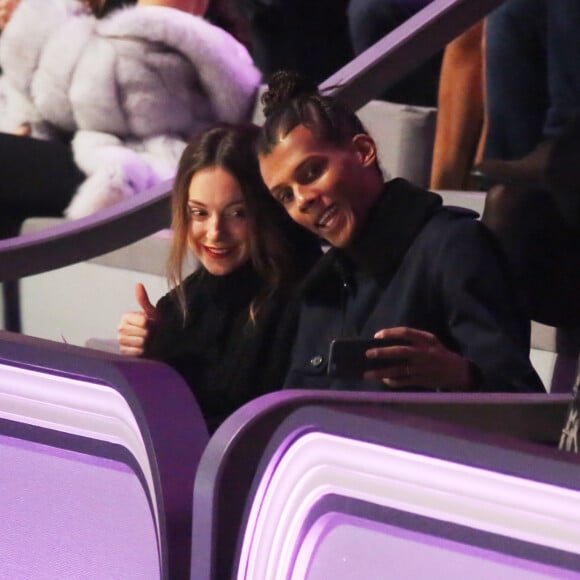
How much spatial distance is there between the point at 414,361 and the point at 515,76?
120 cm

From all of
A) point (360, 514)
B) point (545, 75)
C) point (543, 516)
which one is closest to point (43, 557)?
point (360, 514)

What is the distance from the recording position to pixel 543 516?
786 mm

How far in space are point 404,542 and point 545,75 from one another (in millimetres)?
1618

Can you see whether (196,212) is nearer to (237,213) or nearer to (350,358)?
(237,213)

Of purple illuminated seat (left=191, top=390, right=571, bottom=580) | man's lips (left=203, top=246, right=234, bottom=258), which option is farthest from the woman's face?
purple illuminated seat (left=191, top=390, right=571, bottom=580)

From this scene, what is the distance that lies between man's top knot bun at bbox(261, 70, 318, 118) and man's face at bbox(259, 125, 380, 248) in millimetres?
55

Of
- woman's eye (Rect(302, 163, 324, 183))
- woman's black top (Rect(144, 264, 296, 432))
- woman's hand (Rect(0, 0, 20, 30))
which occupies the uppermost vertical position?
woman's eye (Rect(302, 163, 324, 183))

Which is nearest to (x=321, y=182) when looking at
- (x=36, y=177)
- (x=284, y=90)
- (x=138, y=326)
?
(x=284, y=90)

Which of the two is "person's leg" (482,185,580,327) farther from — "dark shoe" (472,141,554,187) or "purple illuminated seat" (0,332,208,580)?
"purple illuminated seat" (0,332,208,580)

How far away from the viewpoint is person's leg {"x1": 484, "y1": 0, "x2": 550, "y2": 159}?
2303 millimetres

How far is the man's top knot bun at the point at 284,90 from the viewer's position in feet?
4.99

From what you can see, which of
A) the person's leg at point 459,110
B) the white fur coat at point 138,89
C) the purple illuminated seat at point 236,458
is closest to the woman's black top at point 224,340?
the purple illuminated seat at point 236,458

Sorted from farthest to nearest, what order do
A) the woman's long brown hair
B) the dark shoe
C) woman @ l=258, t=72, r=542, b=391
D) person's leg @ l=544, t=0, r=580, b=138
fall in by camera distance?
person's leg @ l=544, t=0, r=580, b=138, the dark shoe, the woman's long brown hair, woman @ l=258, t=72, r=542, b=391

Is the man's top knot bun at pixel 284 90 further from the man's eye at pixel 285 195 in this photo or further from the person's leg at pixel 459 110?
the person's leg at pixel 459 110
